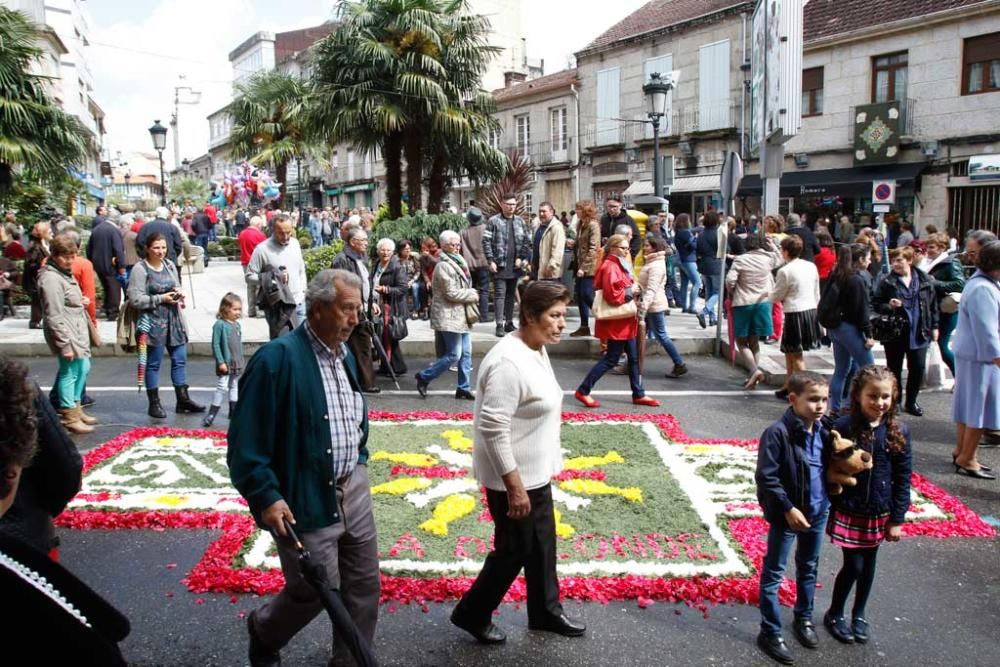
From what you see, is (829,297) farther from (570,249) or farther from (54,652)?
(54,652)

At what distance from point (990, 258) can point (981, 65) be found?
20224mm

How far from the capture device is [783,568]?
3.84m

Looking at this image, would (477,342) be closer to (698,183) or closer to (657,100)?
(657,100)

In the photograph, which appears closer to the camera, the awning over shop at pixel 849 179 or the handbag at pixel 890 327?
the handbag at pixel 890 327

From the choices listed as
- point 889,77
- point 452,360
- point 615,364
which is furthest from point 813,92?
point 452,360

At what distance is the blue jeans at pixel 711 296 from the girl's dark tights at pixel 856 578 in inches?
360

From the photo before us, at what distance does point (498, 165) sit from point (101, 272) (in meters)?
9.64

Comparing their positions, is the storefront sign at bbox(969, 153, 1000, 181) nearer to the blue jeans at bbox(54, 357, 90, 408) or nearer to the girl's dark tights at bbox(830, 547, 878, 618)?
the girl's dark tights at bbox(830, 547, 878, 618)

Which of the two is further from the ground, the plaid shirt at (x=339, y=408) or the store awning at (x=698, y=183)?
the store awning at (x=698, y=183)

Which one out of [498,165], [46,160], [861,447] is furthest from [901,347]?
[46,160]

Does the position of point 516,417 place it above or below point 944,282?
below

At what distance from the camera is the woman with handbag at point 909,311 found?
8086 mm

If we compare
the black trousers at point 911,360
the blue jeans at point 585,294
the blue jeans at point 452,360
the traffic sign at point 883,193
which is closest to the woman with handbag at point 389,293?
the blue jeans at point 452,360

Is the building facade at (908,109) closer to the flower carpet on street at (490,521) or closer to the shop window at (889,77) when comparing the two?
the shop window at (889,77)
